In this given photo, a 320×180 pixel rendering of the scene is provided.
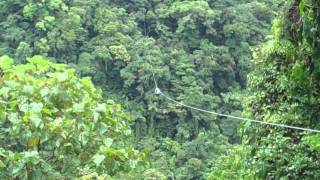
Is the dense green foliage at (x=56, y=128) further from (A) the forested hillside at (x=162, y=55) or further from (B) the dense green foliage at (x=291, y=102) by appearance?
(A) the forested hillside at (x=162, y=55)

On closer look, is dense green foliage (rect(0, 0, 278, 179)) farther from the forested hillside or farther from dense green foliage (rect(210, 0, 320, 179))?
dense green foliage (rect(210, 0, 320, 179))

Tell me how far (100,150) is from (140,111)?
13.4 m

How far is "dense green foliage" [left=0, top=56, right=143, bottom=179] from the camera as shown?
224 cm

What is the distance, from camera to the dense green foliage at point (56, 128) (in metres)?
2.24

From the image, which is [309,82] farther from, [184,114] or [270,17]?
[270,17]

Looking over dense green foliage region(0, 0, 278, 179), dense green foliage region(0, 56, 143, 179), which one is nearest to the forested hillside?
dense green foliage region(0, 0, 278, 179)

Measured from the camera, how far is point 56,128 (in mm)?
2285

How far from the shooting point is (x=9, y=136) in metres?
2.39

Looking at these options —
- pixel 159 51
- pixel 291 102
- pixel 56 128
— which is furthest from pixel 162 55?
pixel 56 128

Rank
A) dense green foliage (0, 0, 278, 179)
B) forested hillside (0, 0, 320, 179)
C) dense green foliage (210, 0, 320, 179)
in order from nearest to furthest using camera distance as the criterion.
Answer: dense green foliage (210, 0, 320, 179) < forested hillside (0, 0, 320, 179) < dense green foliage (0, 0, 278, 179)

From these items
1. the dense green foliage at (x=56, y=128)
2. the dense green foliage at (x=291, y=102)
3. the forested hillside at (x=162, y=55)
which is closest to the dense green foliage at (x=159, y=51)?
the forested hillside at (x=162, y=55)

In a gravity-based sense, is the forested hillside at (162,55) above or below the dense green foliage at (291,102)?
below

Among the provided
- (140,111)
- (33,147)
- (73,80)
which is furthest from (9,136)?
(140,111)

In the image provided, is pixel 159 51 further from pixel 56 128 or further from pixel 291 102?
pixel 56 128
